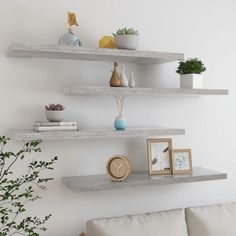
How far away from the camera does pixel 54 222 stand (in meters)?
2.38

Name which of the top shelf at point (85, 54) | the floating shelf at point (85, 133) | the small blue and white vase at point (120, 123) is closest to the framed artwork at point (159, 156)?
the floating shelf at point (85, 133)

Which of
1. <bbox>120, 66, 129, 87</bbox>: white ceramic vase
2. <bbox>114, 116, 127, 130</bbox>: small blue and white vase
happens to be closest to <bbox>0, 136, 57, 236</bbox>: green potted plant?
<bbox>114, 116, 127, 130</bbox>: small blue and white vase

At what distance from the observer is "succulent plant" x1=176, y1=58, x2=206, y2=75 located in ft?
8.29

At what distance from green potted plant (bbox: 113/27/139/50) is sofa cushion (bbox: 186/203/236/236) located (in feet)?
3.46

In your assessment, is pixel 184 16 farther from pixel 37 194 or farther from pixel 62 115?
pixel 37 194

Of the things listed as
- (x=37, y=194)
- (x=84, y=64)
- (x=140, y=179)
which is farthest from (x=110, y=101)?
(x=37, y=194)

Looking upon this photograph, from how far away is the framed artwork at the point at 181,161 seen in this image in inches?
101

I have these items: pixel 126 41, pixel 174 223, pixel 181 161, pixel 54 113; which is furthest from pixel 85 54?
pixel 174 223

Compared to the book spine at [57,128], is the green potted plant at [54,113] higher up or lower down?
higher up

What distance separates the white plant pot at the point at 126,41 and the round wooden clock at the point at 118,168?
2.15ft

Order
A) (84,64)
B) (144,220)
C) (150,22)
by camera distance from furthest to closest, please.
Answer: (150,22) < (84,64) < (144,220)

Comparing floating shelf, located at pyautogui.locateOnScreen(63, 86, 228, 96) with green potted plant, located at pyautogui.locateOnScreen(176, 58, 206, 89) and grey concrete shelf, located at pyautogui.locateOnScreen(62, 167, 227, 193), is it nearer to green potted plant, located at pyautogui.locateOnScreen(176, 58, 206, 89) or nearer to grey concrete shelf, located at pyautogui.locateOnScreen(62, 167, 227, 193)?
green potted plant, located at pyautogui.locateOnScreen(176, 58, 206, 89)

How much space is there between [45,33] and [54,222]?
1133mm

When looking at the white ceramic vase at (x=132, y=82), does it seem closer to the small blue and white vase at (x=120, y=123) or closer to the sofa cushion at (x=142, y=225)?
the small blue and white vase at (x=120, y=123)
